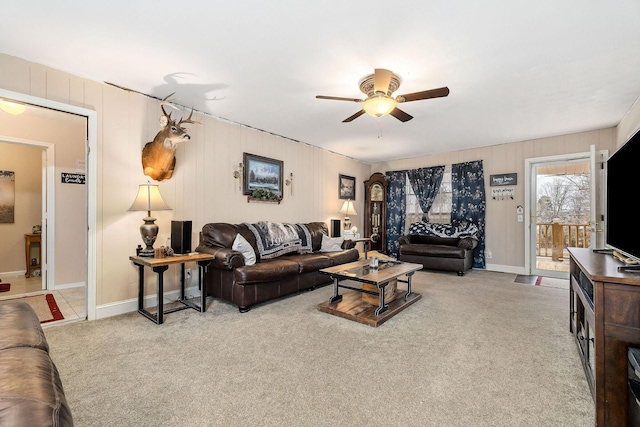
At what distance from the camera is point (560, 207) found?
595 centimetres

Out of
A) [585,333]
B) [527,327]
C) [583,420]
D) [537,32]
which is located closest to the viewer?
[583,420]

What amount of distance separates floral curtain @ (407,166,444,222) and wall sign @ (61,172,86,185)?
6.08 metres

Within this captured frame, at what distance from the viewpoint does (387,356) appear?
7.25ft

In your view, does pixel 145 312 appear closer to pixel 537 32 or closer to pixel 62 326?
pixel 62 326

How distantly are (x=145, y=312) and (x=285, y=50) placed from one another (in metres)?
2.95

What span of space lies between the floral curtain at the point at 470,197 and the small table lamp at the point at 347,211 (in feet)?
6.73

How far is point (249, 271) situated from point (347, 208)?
137 inches

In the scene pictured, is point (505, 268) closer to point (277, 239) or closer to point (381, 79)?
point (277, 239)

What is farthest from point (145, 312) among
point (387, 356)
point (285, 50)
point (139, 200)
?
point (285, 50)

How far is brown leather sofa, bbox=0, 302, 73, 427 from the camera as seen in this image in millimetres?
727

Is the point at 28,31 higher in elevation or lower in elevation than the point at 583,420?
higher

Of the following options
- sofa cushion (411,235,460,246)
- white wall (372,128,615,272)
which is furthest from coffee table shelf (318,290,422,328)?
white wall (372,128,615,272)

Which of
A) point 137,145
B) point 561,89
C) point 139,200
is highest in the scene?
point 561,89

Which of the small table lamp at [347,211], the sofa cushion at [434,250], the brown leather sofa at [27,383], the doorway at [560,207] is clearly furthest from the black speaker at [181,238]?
the doorway at [560,207]
